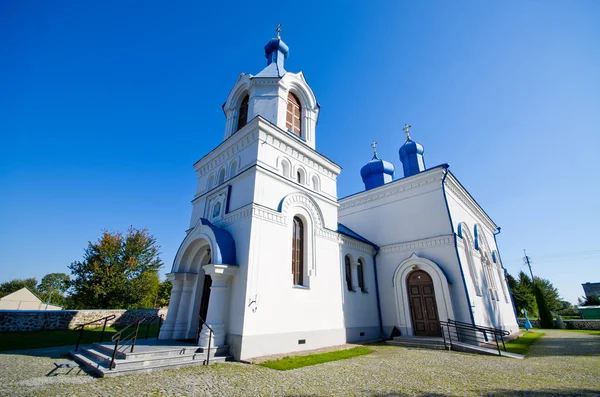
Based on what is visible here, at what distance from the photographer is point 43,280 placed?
80.4 meters

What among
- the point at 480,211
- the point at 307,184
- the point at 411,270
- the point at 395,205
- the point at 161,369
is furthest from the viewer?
the point at 480,211

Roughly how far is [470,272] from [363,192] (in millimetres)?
6848

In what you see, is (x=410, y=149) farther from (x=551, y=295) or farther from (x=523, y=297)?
(x=551, y=295)

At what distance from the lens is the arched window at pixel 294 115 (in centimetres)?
1320

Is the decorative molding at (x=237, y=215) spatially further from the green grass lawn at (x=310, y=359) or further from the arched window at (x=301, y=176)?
the green grass lawn at (x=310, y=359)

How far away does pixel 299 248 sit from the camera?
11070mm

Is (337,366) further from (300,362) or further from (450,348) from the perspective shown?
(450,348)

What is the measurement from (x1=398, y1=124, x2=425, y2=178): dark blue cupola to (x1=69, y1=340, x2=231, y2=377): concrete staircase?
14687 mm

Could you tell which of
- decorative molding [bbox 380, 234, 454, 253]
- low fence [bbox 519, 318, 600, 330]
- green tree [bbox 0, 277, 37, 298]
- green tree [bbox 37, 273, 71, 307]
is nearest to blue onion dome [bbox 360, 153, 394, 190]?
decorative molding [bbox 380, 234, 454, 253]

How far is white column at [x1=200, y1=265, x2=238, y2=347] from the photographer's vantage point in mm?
8156

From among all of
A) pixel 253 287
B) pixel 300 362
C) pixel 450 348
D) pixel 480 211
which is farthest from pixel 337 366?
pixel 480 211

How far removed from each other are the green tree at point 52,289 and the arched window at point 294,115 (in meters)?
70.8

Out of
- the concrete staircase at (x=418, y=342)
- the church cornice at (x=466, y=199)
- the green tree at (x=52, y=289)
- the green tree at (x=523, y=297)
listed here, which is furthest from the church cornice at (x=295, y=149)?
the green tree at (x=52, y=289)

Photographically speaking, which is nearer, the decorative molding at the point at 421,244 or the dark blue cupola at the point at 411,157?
the decorative molding at the point at 421,244
